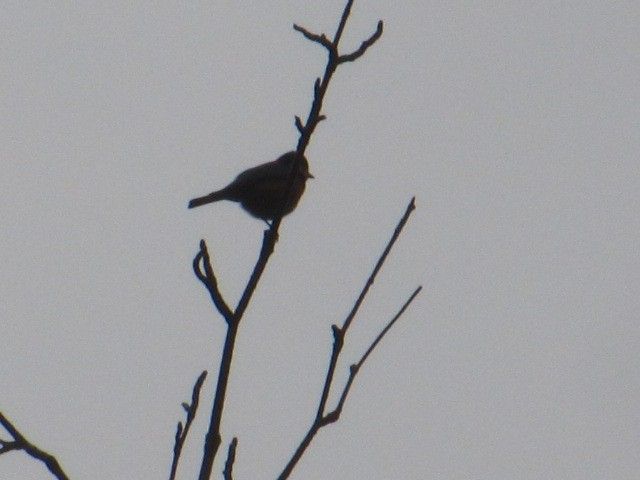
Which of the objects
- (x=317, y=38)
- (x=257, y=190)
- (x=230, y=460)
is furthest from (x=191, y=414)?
(x=257, y=190)

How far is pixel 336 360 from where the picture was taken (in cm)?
252

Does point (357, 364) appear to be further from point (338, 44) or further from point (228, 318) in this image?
point (338, 44)

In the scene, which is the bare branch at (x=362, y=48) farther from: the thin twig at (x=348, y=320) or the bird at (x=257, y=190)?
the bird at (x=257, y=190)

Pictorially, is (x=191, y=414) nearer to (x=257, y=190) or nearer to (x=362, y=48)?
(x=362, y=48)

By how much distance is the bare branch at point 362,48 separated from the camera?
268 centimetres

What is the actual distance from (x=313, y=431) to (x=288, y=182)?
0.62 m

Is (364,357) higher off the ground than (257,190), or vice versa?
(257,190)

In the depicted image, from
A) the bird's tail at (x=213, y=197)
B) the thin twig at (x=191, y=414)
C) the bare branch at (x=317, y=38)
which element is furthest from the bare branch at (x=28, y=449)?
Answer: the bird's tail at (x=213, y=197)

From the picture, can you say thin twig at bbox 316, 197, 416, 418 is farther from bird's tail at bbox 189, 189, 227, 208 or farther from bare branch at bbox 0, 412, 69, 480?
bird's tail at bbox 189, 189, 227, 208

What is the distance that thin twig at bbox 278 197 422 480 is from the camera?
2.39 metres

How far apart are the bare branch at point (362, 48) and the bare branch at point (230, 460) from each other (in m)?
0.99

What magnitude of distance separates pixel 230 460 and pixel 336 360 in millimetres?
371

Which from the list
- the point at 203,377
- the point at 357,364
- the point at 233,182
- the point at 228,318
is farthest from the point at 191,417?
the point at 233,182

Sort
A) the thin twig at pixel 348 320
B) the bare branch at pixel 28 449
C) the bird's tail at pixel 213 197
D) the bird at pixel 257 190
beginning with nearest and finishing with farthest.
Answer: the bare branch at pixel 28 449
the thin twig at pixel 348 320
the bird at pixel 257 190
the bird's tail at pixel 213 197
